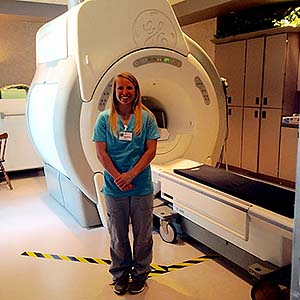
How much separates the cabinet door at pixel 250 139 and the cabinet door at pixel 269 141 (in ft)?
0.33

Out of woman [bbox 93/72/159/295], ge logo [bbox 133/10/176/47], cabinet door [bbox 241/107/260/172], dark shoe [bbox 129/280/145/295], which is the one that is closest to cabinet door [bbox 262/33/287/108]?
cabinet door [bbox 241/107/260/172]

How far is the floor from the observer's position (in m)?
2.41

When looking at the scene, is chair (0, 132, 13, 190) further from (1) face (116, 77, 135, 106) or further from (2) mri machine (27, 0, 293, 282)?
(1) face (116, 77, 135, 106)

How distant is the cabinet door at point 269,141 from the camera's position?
5.06 m

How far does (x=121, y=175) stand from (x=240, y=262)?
1.01 metres

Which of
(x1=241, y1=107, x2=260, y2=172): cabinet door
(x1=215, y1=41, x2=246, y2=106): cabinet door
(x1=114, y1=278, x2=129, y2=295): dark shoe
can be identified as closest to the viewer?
(x1=114, y1=278, x2=129, y2=295): dark shoe

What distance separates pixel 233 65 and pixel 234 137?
1.08 metres

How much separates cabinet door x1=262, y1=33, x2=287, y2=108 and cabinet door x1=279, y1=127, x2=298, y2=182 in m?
0.39

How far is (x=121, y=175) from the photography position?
2.27 meters

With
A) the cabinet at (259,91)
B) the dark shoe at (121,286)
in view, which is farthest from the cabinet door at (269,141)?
the dark shoe at (121,286)

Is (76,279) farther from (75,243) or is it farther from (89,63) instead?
(89,63)

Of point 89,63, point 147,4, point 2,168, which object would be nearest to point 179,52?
point 147,4

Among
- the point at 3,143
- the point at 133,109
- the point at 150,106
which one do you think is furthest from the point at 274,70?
the point at 3,143

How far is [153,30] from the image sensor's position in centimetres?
325
